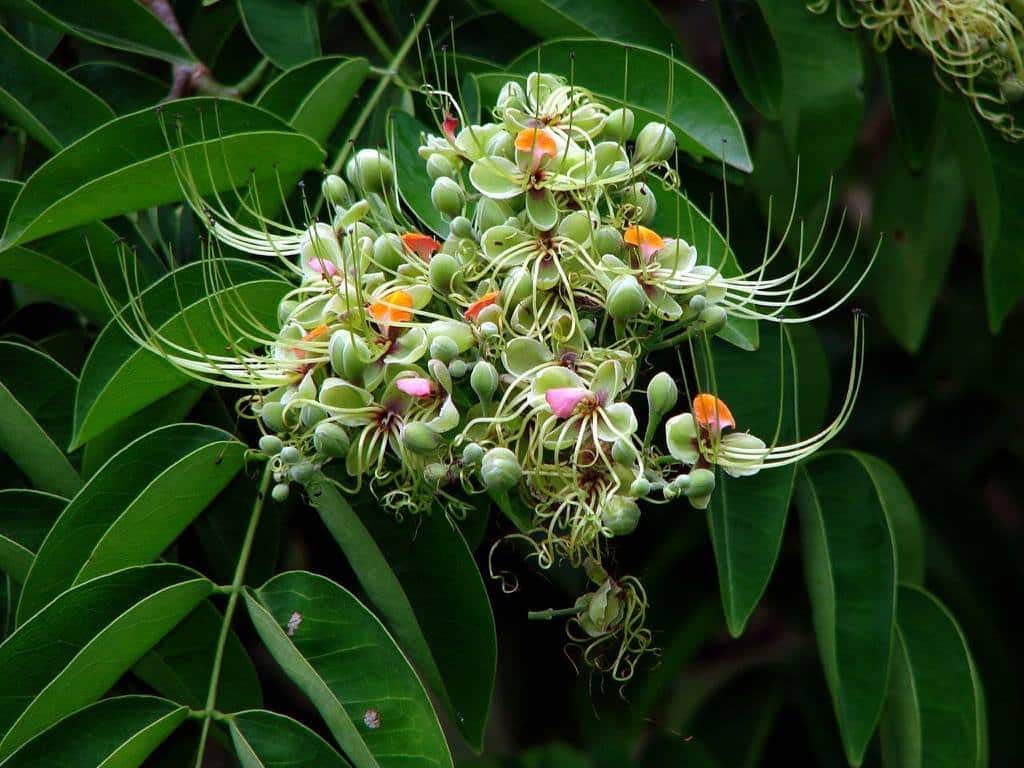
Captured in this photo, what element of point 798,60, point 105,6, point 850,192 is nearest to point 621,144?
point 798,60

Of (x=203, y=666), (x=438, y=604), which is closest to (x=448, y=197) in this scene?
(x=438, y=604)

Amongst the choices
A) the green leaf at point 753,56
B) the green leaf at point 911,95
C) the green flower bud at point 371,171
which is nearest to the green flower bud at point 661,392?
the green flower bud at point 371,171

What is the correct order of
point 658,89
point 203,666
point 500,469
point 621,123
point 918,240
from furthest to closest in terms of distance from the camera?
point 918,240 < point 658,89 < point 203,666 < point 621,123 < point 500,469

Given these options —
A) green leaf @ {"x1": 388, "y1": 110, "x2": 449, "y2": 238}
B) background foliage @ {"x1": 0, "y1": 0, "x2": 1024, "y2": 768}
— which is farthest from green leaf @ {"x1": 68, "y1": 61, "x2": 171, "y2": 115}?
green leaf @ {"x1": 388, "y1": 110, "x2": 449, "y2": 238}

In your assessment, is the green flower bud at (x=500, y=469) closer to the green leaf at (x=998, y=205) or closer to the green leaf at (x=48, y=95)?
the green leaf at (x=48, y=95)

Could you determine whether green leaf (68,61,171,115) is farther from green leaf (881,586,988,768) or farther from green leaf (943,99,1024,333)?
green leaf (881,586,988,768)

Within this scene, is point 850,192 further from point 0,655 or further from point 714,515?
point 0,655

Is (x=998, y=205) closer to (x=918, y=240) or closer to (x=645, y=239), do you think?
(x=918, y=240)
